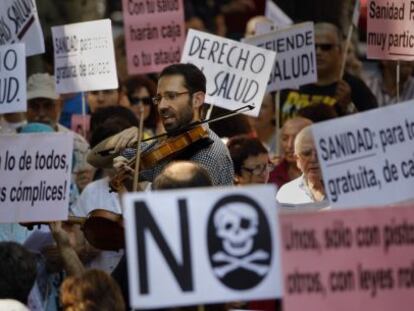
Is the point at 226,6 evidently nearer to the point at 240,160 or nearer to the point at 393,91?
the point at 393,91

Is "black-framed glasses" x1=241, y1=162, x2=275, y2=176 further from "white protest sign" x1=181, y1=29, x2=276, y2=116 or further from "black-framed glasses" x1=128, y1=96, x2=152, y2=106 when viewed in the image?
"black-framed glasses" x1=128, y1=96, x2=152, y2=106

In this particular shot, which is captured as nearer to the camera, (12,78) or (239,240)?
(239,240)

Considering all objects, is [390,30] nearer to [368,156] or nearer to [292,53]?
[292,53]

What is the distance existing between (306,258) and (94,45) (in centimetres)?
602

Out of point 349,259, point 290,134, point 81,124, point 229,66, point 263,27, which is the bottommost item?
point 349,259

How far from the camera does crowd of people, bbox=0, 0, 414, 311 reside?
8648 millimetres

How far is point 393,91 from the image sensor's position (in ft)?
54.7

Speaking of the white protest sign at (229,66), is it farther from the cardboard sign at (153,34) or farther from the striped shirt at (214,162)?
the striped shirt at (214,162)

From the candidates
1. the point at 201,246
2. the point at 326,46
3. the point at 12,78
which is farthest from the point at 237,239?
the point at 326,46

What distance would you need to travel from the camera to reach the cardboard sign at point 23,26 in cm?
1195

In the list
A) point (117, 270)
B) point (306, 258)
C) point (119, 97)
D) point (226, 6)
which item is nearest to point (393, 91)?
point (119, 97)

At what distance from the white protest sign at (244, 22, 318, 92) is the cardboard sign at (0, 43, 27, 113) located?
3.08 meters

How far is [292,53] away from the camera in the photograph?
45.9 feet

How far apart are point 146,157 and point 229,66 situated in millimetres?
3079
